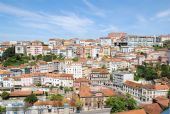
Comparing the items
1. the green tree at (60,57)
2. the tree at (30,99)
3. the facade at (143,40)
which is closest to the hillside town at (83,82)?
the tree at (30,99)

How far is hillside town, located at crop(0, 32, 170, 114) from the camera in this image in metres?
23.7

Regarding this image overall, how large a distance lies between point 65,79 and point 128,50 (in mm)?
25084

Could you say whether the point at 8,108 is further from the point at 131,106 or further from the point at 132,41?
the point at 132,41

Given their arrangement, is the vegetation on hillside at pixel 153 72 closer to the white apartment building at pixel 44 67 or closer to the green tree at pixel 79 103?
the green tree at pixel 79 103

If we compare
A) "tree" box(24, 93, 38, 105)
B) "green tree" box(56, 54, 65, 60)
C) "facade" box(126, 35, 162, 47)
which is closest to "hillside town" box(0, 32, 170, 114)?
"tree" box(24, 93, 38, 105)

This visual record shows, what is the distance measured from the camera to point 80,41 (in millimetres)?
64125

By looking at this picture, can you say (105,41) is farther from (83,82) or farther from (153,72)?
(83,82)

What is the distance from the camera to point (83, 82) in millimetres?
33219

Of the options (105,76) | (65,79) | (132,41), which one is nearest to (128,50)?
(132,41)

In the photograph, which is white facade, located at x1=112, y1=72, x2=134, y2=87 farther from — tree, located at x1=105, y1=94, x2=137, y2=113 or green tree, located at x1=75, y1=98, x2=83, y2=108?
tree, located at x1=105, y1=94, x2=137, y2=113

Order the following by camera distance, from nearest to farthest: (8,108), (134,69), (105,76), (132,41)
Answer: (8,108), (105,76), (134,69), (132,41)

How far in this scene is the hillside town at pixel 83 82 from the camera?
23.7 meters

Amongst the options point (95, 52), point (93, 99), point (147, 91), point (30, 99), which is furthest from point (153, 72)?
point (95, 52)

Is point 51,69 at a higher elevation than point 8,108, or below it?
higher
